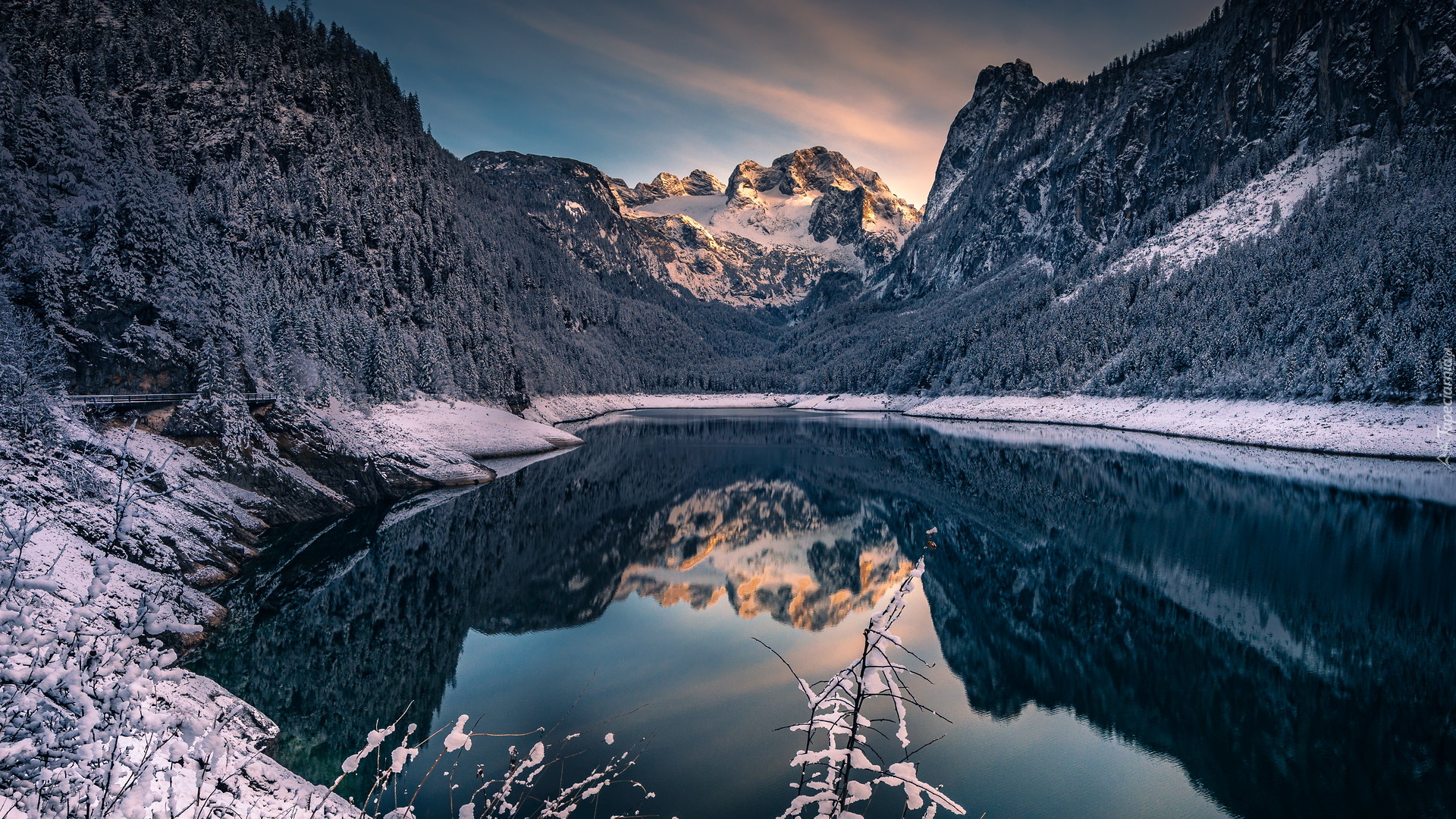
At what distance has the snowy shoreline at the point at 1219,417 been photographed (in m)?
45.6

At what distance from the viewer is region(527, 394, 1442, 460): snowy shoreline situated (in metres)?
45.6

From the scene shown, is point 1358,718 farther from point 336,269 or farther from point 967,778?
point 336,269

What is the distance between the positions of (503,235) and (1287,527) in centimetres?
18285

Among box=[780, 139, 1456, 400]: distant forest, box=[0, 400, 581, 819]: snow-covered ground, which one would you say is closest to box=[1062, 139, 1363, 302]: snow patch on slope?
box=[780, 139, 1456, 400]: distant forest

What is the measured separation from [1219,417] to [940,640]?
6406 centimetres

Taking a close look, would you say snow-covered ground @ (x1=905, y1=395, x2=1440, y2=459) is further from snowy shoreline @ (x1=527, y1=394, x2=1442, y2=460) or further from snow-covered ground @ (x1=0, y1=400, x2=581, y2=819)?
snow-covered ground @ (x1=0, y1=400, x2=581, y2=819)

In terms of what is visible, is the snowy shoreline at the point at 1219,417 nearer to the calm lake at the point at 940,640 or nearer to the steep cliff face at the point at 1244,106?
the calm lake at the point at 940,640

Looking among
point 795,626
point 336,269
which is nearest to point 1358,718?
point 795,626

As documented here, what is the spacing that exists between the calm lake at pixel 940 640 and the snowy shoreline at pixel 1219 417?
23182 millimetres

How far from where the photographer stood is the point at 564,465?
152 ft

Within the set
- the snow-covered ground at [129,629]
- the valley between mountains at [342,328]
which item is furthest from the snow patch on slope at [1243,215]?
the snow-covered ground at [129,629]

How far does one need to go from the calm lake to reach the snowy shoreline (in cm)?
2318

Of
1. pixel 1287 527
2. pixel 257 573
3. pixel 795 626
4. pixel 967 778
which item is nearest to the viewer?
pixel 967 778

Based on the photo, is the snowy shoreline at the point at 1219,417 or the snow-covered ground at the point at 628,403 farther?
the snow-covered ground at the point at 628,403
